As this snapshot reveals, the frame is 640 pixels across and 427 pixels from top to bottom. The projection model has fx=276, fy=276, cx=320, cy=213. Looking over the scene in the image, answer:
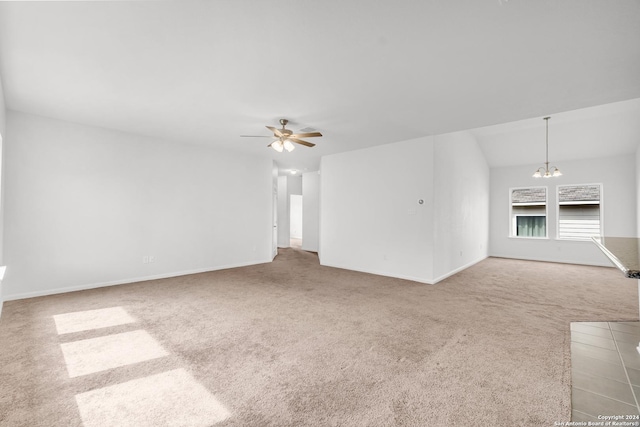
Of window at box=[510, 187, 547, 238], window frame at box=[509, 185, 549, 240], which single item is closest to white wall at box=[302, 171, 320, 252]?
window frame at box=[509, 185, 549, 240]

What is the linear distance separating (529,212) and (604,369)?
717 cm

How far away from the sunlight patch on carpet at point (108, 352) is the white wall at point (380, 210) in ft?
13.8

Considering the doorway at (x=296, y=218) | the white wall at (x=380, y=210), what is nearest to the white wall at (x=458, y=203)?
the white wall at (x=380, y=210)

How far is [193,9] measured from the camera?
192cm

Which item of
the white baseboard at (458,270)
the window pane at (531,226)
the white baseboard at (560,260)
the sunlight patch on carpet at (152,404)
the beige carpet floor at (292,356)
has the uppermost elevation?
the window pane at (531,226)

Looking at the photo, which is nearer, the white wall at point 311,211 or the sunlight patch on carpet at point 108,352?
the sunlight patch on carpet at point 108,352

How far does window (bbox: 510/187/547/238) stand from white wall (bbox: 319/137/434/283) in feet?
16.6

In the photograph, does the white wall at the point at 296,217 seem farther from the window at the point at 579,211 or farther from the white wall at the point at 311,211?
the window at the point at 579,211

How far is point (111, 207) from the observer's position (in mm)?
4668

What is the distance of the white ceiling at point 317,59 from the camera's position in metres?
1.94

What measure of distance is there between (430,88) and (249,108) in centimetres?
225

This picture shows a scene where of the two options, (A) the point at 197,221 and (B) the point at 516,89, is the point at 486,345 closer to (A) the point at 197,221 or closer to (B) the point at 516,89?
(B) the point at 516,89

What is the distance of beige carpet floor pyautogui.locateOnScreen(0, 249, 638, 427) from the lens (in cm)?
171

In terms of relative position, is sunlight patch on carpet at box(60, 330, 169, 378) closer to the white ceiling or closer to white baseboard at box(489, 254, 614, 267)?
the white ceiling
